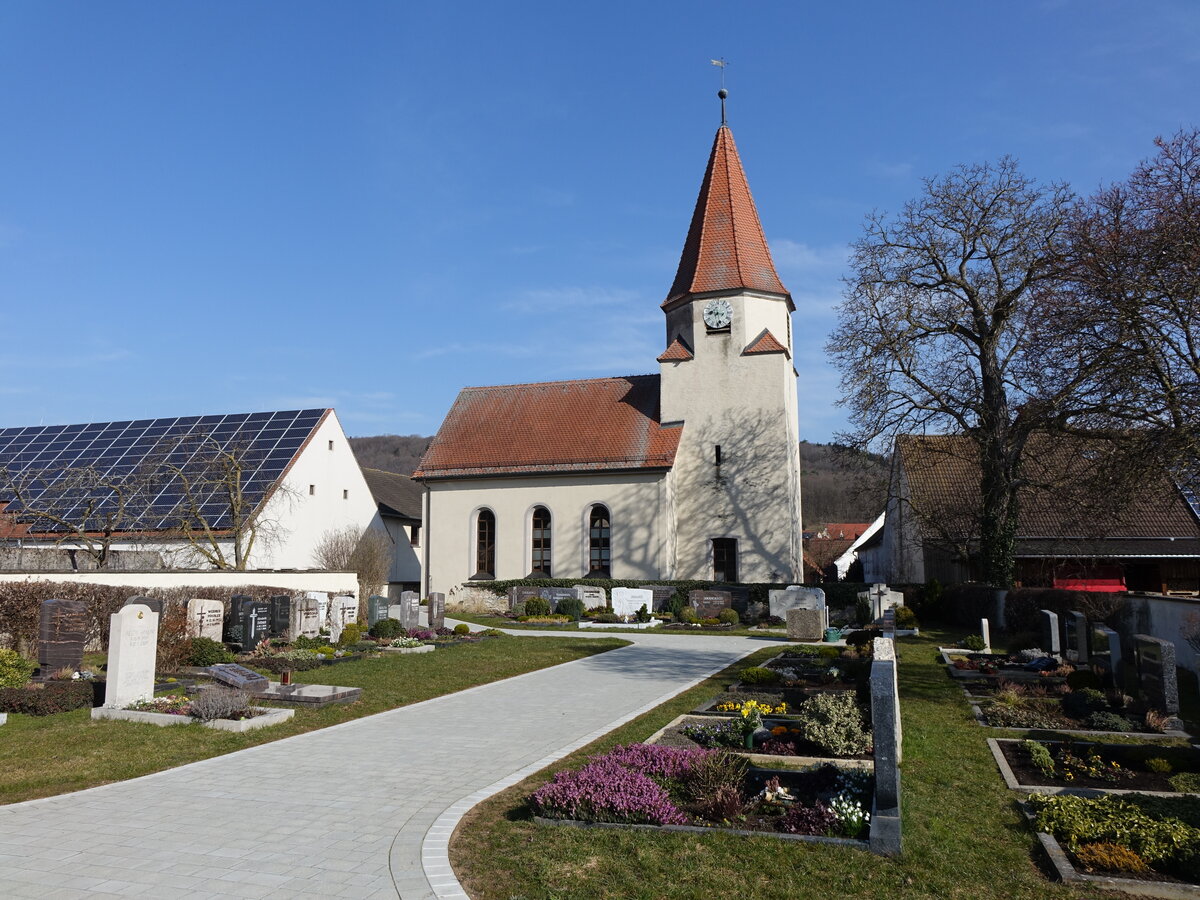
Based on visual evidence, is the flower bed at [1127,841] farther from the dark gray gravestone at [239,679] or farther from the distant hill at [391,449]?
the distant hill at [391,449]

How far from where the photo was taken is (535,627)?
28297 mm

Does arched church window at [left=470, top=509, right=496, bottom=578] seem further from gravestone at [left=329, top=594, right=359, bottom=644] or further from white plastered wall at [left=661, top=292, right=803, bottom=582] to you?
gravestone at [left=329, top=594, right=359, bottom=644]

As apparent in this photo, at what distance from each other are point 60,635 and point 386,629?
28.2 ft

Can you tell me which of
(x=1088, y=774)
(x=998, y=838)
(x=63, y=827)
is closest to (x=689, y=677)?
(x=1088, y=774)

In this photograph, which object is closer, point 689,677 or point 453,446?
point 689,677

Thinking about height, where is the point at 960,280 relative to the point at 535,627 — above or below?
above

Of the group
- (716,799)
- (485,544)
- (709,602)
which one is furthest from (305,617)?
(716,799)

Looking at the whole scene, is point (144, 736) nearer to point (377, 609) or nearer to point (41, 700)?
point (41, 700)

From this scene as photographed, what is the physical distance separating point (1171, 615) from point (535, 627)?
1793cm

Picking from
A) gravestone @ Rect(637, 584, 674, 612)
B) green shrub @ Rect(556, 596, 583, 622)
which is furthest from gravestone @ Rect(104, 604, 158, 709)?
gravestone @ Rect(637, 584, 674, 612)

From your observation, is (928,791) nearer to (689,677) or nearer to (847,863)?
(847,863)

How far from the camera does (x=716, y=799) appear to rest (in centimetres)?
694

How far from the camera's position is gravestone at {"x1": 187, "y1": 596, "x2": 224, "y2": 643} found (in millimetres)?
18078

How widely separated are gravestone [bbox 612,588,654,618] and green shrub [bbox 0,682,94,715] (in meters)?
20.3
